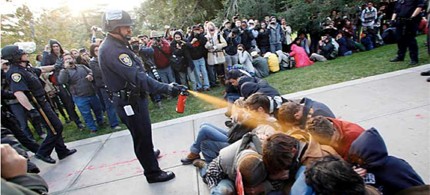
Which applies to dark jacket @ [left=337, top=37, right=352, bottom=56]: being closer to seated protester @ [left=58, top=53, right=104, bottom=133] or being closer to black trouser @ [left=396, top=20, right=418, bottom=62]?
black trouser @ [left=396, top=20, right=418, bottom=62]

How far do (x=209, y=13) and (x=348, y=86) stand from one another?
11.8 meters

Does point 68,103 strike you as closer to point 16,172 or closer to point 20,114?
point 20,114

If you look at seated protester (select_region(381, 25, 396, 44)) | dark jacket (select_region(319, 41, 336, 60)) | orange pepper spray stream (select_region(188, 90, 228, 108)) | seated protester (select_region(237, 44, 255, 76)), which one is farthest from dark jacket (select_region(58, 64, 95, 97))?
seated protester (select_region(381, 25, 396, 44))

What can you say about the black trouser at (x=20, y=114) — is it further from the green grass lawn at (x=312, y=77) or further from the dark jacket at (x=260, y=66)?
the dark jacket at (x=260, y=66)

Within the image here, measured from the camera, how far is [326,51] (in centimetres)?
817

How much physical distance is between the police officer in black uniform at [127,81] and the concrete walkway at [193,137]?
1.98 ft

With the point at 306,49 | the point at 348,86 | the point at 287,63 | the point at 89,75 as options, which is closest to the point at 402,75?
the point at 348,86

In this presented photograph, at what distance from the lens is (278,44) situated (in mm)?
8844

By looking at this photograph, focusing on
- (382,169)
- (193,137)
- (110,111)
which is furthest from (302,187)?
(110,111)

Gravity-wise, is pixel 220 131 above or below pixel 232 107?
below

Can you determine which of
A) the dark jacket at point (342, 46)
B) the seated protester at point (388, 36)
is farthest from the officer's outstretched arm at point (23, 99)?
the seated protester at point (388, 36)

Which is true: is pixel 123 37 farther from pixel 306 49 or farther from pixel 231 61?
pixel 306 49

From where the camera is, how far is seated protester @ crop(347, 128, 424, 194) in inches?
64.8

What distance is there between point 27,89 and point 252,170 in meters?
3.38
